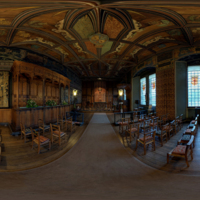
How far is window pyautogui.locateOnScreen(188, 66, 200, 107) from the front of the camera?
8484 millimetres

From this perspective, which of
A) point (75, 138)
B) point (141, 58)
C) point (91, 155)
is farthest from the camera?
point (141, 58)

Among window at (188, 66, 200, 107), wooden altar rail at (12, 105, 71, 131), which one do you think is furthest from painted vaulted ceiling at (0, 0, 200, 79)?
wooden altar rail at (12, 105, 71, 131)

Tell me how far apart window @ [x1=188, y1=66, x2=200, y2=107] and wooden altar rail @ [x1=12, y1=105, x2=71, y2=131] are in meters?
11.0

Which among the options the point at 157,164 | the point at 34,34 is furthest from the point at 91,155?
the point at 34,34

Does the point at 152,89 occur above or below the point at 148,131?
above

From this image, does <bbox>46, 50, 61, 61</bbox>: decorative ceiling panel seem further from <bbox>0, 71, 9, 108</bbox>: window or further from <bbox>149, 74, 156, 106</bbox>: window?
<bbox>149, 74, 156, 106</bbox>: window

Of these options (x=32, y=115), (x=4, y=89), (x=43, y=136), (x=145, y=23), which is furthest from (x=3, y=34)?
(x=145, y=23)

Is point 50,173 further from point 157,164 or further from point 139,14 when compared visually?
point 139,14

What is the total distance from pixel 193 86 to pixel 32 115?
480 inches

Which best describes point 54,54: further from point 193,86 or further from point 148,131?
point 193,86

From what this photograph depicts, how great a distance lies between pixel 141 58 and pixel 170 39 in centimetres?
344

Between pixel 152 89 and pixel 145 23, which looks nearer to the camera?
pixel 145 23

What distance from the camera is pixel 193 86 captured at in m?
8.57

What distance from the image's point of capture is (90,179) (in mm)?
2373
